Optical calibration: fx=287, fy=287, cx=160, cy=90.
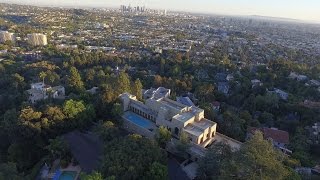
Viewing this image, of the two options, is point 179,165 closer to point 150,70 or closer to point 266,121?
point 266,121

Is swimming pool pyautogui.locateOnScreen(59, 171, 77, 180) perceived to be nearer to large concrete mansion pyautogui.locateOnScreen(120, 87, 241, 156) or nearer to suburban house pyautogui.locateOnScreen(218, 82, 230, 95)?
large concrete mansion pyautogui.locateOnScreen(120, 87, 241, 156)

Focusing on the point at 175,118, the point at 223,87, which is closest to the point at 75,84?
the point at 175,118

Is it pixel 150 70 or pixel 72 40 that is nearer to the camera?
pixel 150 70

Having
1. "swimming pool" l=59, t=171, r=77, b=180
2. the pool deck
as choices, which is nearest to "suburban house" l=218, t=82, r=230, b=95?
the pool deck

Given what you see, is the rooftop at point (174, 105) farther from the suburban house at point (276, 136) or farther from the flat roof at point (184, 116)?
the suburban house at point (276, 136)

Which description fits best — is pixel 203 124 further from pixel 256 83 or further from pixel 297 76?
pixel 297 76

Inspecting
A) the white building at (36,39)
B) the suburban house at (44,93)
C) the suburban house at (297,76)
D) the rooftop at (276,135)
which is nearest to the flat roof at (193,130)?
the rooftop at (276,135)

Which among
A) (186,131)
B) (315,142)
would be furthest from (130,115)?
(315,142)
